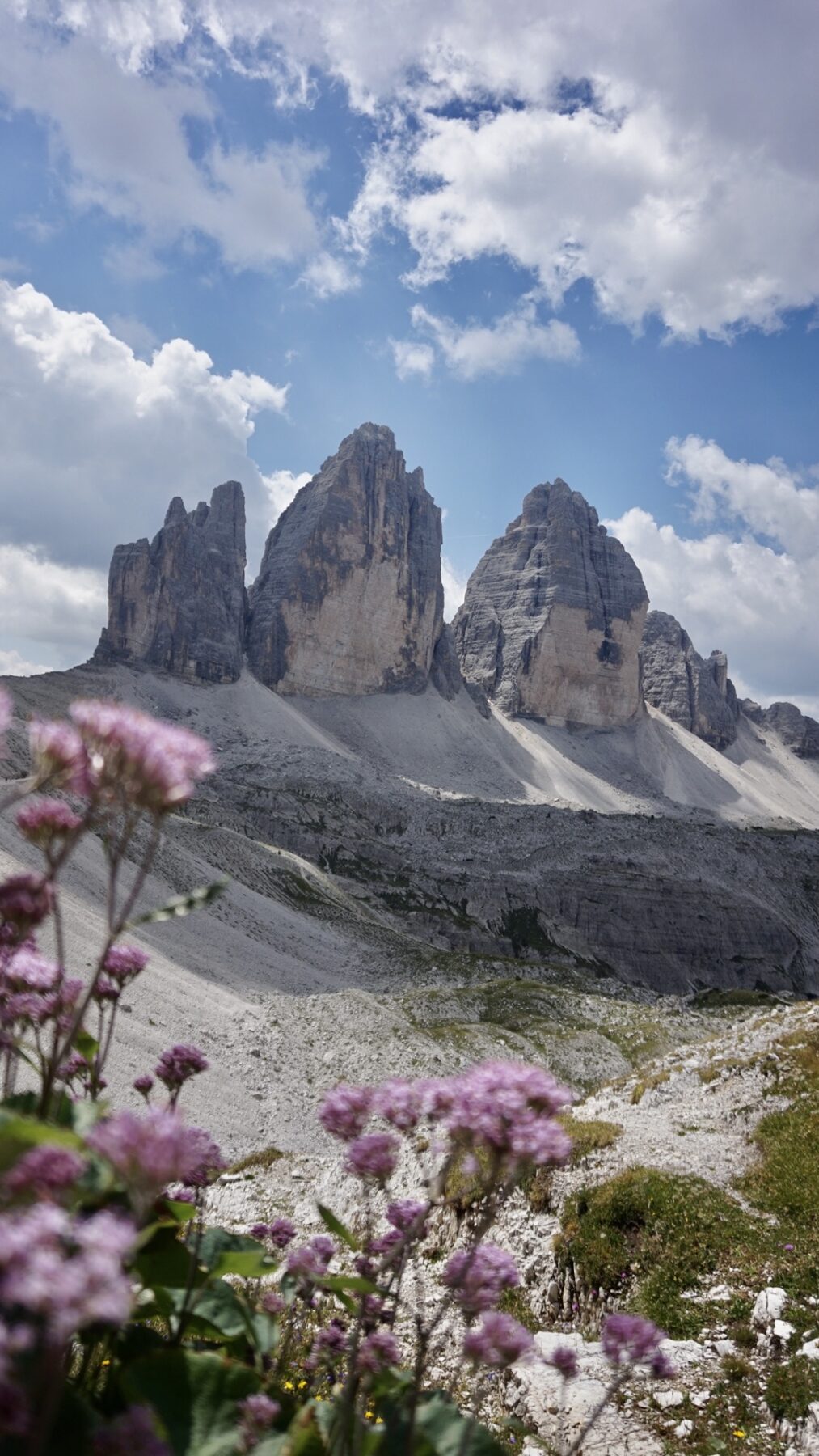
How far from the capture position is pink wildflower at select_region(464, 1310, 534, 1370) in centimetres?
339

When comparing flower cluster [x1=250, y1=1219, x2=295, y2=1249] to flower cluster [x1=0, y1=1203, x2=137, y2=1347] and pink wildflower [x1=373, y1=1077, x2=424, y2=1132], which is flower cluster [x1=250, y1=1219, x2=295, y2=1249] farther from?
flower cluster [x1=0, y1=1203, x2=137, y2=1347]

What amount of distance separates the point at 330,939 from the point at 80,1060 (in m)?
75.3

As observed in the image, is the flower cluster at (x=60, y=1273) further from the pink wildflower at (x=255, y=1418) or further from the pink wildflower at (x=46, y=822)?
the pink wildflower at (x=46, y=822)

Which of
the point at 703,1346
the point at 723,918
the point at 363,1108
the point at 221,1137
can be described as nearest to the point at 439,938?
the point at 723,918

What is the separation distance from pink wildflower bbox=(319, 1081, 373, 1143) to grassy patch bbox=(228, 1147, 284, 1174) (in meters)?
24.4

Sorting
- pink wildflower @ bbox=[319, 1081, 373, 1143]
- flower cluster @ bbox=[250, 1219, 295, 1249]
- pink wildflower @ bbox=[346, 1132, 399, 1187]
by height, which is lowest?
flower cluster @ bbox=[250, 1219, 295, 1249]

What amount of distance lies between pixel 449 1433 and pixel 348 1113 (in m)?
1.27

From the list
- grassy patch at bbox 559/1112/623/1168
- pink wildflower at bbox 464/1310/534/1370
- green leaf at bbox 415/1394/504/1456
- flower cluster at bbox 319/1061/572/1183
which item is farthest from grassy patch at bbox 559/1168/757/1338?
flower cluster at bbox 319/1061/572/1183

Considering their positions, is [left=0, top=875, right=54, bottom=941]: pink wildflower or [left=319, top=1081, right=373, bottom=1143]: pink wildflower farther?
[left=319, top=1081, right=373, bottom=1143]: pink wildflower

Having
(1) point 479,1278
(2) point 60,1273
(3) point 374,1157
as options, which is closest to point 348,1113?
(3) point 374,1157

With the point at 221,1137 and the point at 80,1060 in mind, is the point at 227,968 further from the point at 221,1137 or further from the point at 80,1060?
the point at 80,1060

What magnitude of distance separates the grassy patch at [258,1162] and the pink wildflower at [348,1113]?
79.9 feet

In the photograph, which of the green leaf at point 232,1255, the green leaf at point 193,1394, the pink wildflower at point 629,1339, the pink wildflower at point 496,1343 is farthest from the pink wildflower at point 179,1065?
the pink wildflower at point 629,1339

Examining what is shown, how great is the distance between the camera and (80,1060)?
5.00m
